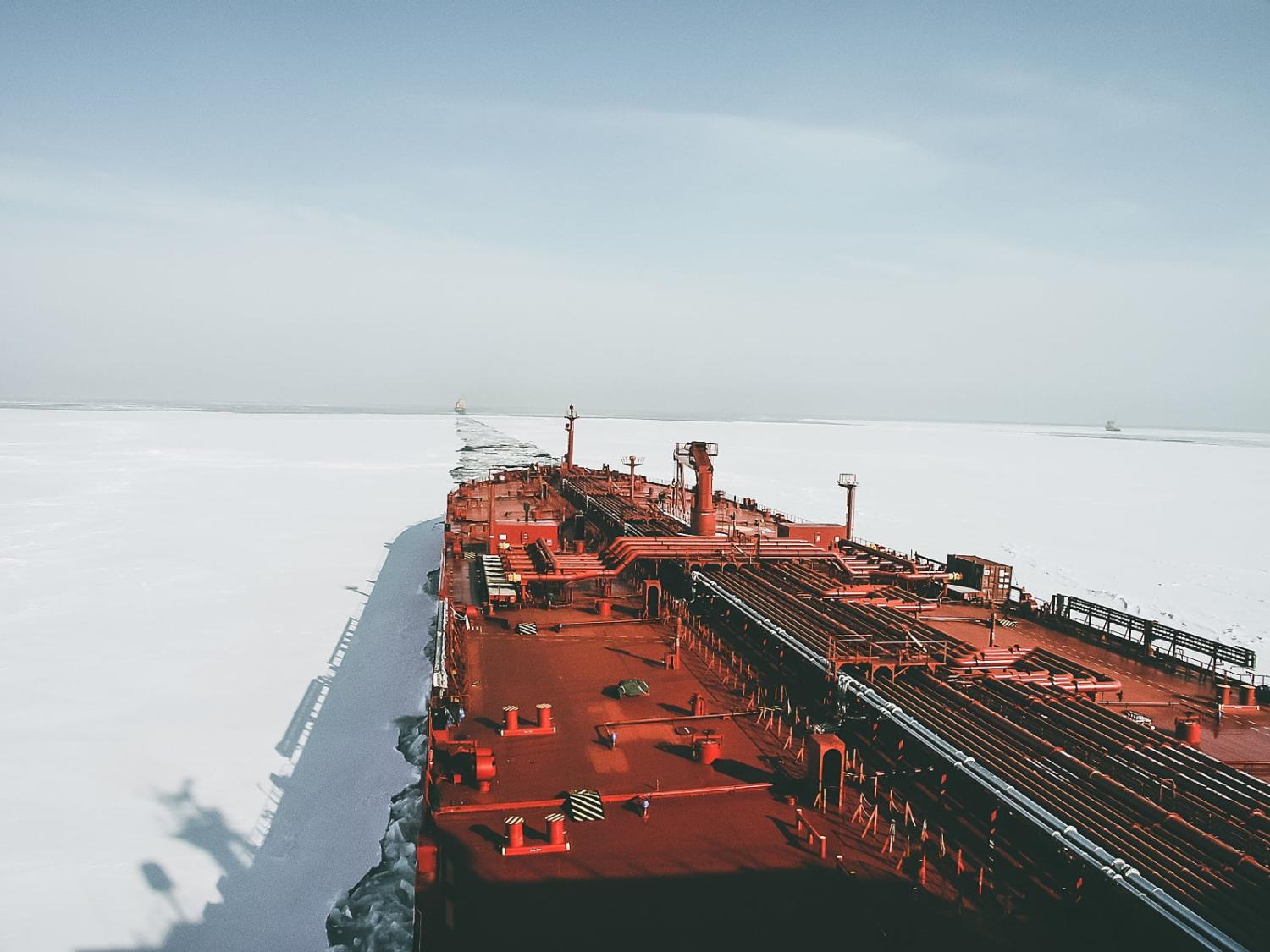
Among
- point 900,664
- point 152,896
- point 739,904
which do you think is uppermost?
point 900,664

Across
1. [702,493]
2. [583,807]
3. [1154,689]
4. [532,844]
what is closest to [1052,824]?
[583,807]

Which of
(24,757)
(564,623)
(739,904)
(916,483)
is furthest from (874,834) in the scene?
(916,483)

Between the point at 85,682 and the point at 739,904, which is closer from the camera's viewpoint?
the point at 739,904

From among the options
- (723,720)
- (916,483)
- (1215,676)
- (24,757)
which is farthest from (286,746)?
(916,483)

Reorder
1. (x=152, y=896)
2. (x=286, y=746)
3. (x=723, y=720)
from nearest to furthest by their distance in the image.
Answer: (x=152, y=896)
(x=723, y=720)
(x=286, y=746)

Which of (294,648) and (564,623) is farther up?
(564,623)

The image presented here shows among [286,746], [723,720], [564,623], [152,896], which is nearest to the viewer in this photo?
[152,896]

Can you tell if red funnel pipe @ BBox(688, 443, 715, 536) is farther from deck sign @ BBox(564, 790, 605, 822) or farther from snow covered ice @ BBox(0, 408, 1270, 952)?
deck sign @ BBox(564, 790, 605, 822)

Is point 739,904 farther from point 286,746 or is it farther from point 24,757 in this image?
point 24,757
